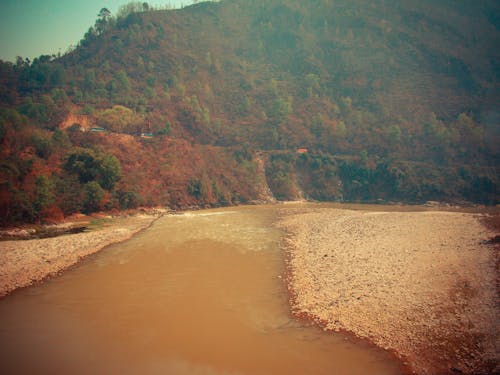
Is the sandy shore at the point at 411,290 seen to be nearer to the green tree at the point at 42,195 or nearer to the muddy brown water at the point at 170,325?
the muddy brown water at the point at 170,325

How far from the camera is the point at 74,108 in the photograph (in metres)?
71.4

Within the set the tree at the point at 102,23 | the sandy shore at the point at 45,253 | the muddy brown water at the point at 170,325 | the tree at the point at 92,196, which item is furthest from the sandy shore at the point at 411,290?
the tree at the point at 102,23

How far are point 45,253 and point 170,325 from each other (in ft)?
51.2

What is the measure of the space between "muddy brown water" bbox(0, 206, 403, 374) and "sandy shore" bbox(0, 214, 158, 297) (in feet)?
4.48

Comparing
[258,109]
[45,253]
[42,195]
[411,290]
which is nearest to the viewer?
[411,290]

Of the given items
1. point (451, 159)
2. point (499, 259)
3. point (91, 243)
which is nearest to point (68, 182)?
point (91, 243)

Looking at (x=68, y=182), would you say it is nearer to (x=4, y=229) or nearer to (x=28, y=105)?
(x=4, y=229)

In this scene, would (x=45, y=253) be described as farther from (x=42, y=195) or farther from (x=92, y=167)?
(x=92, y=167)

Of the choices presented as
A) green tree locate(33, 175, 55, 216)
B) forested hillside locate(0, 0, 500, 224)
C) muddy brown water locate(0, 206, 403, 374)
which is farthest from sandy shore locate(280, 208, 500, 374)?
forested hillside locate(0, 0, 500, 224)

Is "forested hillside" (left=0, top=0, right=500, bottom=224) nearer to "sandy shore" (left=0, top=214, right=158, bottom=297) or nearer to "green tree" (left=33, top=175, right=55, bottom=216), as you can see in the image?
"green tree" (left=33, top=175, right=55, bottom=216)

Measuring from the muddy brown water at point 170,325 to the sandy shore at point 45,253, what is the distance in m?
1.37

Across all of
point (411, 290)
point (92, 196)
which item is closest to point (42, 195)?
point (92, 196)

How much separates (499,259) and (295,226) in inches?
793

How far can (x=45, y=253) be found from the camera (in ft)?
84.9
